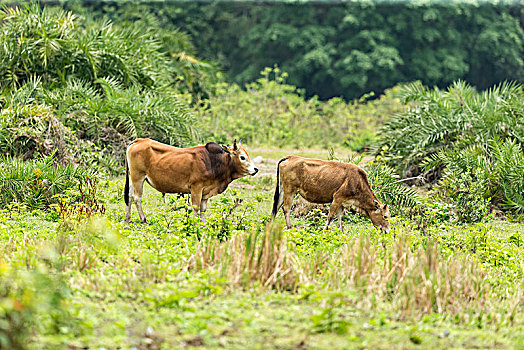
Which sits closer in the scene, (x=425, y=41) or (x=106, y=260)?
(x=106, y=260)

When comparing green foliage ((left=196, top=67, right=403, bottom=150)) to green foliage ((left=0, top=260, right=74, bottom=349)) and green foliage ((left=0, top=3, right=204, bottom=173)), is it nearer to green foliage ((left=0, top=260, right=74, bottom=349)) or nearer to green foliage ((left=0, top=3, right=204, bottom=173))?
green foliage ((left=0, top=3, right=204, bottom=173))

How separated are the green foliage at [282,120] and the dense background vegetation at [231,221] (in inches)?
2.8

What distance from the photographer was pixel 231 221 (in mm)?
8031

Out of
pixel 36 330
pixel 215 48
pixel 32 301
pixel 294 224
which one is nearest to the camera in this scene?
pixel 32 301

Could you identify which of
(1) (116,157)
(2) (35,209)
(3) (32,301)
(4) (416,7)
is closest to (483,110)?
(1) (116,157)

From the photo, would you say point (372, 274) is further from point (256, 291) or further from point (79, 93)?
point (79, 93)

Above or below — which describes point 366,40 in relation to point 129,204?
above

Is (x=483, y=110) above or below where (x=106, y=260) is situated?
above

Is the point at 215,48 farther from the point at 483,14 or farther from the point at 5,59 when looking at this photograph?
the point at 5,59

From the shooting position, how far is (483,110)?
13258 millimetres

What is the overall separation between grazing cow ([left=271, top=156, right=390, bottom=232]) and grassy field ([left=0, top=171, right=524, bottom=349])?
1295mm

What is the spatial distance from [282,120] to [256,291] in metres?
13.7

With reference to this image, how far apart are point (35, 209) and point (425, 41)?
94.5 ft

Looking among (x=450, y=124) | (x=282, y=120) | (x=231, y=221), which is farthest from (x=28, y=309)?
(x=282, y=120)
